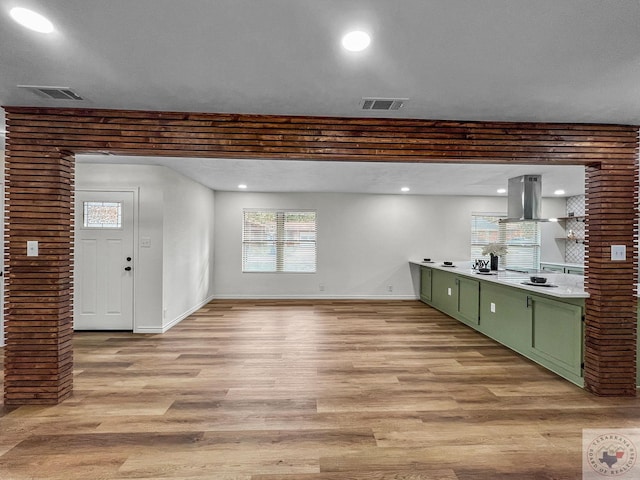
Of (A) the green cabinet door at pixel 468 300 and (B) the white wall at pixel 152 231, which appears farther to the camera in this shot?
(A) the green cabinet door at pixel 468 300

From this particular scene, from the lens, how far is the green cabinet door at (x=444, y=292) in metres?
5.96

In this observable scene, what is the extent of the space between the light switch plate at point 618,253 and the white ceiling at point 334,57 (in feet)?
3.78

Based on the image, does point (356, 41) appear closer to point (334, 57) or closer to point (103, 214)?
point (334, 57)

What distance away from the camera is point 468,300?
5.43 meters

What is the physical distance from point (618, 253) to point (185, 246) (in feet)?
19.0

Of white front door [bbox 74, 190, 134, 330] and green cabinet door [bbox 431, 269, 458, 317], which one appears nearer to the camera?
white front door [bbox 74, 190, 134, 330]

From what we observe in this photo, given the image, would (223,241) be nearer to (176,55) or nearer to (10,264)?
(10,264)

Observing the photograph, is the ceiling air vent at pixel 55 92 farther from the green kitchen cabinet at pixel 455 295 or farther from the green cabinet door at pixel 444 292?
the green cabinet door at pixel 444 292

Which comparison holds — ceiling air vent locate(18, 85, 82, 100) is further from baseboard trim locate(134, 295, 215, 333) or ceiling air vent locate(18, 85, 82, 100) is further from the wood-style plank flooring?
baseboard trim locate(134, 295, 215, 333)

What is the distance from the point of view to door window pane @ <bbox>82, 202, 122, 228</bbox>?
16.4ft

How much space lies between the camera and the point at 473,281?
532 centimetres

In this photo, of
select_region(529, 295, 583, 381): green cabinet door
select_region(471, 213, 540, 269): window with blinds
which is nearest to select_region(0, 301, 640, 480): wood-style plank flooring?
select_region(529, 295, 583, 381): green cabinet door

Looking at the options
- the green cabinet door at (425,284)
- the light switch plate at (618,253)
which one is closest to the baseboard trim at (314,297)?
the green cabinet door at (425,284)

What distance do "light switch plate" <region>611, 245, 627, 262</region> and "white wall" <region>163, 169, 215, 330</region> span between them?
5393 mm
